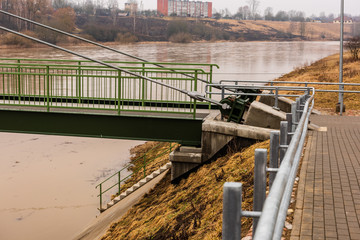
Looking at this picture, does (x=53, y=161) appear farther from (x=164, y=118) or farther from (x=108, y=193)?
(x=164, y=118)

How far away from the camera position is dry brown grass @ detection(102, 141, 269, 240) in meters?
7.12

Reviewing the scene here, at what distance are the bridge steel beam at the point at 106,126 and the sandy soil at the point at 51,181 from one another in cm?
325

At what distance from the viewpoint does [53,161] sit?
898 inches

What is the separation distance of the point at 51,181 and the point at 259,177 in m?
17.4

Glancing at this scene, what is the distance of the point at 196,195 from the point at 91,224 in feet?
16.3

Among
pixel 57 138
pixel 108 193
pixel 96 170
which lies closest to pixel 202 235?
pixel 108 193

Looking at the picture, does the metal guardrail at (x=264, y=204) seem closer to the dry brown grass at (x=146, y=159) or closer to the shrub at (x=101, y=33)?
the dry brown grass at (x=146, y=159)

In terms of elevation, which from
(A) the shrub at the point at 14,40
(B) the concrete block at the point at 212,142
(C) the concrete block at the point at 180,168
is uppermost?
(A) the shrub at the point at 14,40

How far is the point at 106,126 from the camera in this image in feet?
37.6

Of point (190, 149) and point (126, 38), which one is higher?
point (126, 38)

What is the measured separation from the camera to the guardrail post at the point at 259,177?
2688 millimetres

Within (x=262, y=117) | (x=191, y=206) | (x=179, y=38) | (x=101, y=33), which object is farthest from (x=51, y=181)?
(x=179, y=38)

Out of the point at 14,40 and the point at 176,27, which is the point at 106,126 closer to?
the point at 14,40

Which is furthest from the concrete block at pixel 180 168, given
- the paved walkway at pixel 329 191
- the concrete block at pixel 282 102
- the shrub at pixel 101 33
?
the shrub at pixel 101 33
